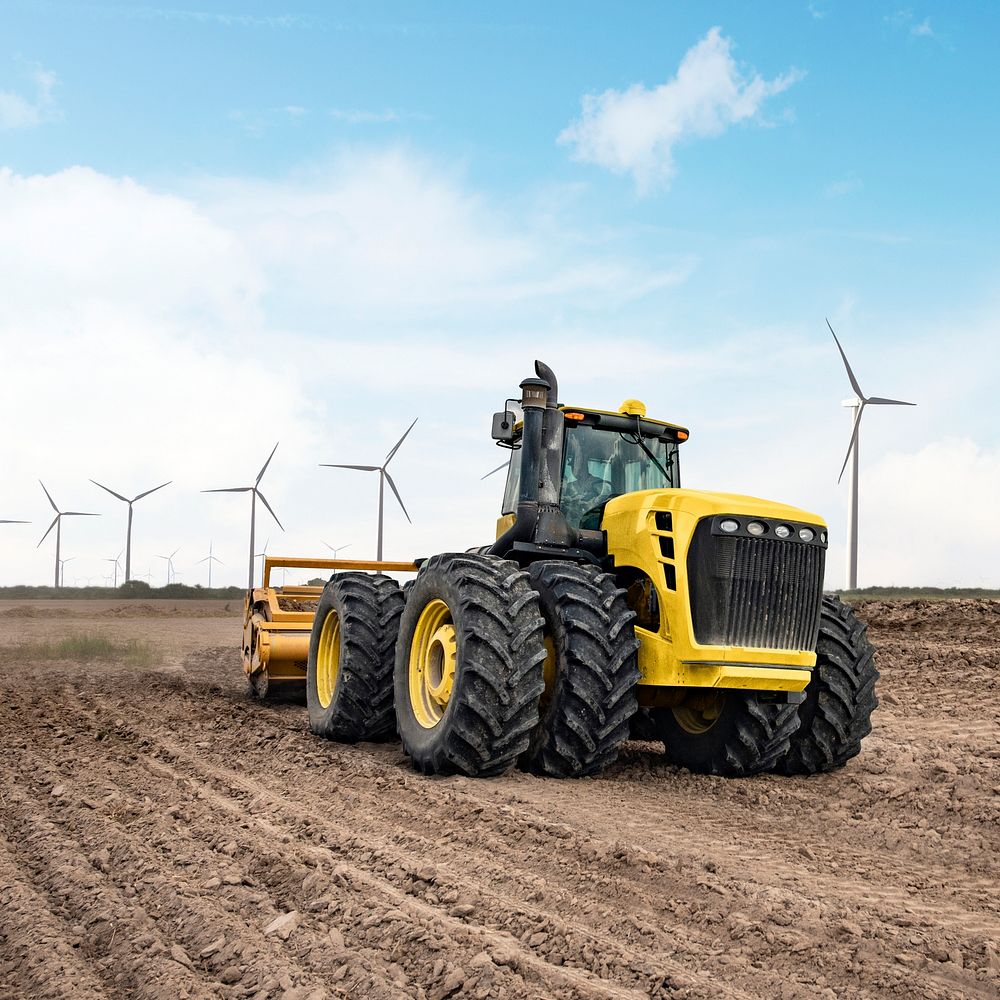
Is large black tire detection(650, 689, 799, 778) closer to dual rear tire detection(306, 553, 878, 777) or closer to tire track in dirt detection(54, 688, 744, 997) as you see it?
dual rear tire detection(306, 553, 878, 777)

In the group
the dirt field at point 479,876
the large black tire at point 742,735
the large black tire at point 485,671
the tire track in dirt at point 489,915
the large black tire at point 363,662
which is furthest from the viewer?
the large black tire at point 363,662

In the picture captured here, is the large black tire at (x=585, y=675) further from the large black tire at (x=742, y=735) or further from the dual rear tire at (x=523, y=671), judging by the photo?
the large black tire at (x=742, y=735)

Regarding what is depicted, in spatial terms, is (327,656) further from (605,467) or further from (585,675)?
(585,675)

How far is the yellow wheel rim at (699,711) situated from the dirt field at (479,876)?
38 cm

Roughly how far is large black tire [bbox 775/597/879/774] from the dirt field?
22 centimetres

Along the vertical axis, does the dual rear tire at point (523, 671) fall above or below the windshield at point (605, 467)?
below

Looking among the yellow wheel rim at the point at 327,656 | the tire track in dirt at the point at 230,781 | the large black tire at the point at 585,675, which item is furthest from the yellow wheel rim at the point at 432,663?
the yellow wheel rim at the point at 327,656

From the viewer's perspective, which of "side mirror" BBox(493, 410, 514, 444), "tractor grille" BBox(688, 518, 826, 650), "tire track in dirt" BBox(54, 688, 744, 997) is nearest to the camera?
"tire track in dirt" BBox(54, 688, 744, 997)

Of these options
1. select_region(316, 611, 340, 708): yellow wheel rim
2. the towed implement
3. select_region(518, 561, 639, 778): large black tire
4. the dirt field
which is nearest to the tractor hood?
select_region(518, 561, 639, 778): large black tire

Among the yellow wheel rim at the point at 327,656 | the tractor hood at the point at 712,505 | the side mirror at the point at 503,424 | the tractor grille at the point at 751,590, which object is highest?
the side mirror at the point at 503,424

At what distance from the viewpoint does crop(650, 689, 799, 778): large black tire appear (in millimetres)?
7613

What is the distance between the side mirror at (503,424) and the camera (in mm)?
8234

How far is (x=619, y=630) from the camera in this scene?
6980mm

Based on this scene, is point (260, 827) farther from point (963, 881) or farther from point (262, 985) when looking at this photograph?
point (963, 881)
